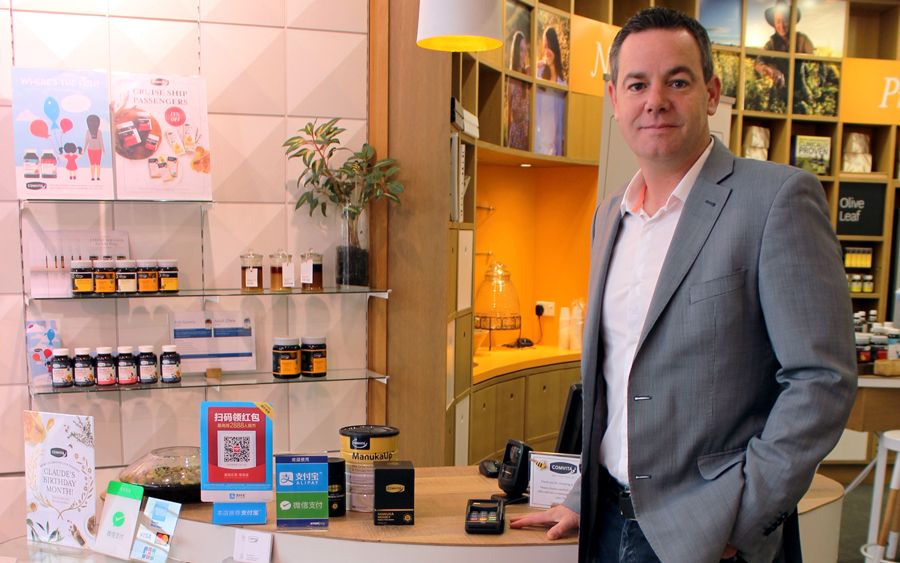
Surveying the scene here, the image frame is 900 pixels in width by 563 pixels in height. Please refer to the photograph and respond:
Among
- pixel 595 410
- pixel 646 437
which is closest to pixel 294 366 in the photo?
pixel 595 410

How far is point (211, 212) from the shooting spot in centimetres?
348

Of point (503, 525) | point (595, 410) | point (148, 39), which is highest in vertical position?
point (148, 39)

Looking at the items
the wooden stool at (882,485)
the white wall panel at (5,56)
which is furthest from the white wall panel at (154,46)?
the wooden stool at (882,485)

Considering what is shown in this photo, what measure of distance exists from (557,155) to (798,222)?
407 centimetres

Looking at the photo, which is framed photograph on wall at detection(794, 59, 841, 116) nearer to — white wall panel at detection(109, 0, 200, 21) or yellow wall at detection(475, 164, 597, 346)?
yellow wall at detection(475, 164, 597, 346)

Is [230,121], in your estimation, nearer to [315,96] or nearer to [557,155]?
[315,96]

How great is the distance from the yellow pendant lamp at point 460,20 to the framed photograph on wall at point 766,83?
3.95 metres

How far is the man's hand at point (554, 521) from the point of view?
74.1 inches

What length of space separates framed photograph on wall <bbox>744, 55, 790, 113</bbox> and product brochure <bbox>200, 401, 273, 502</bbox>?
508cm

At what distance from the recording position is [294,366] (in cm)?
343

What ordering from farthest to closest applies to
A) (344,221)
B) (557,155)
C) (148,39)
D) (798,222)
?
(557,155)
(344,221)
(148,39)
(798,222)

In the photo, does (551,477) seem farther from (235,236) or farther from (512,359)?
(512,359)

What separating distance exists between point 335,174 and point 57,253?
1.27 metres

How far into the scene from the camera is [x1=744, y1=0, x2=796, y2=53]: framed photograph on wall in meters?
5.78
